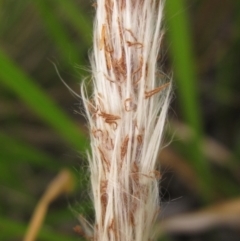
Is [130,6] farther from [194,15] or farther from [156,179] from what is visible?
[194,15]

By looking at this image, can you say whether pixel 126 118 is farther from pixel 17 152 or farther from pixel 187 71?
pixel 17 152

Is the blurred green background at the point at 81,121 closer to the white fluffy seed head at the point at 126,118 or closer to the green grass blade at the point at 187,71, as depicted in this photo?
the green grass blade at the point at 187,71

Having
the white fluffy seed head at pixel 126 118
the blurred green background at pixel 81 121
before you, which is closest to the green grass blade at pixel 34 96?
the blurred green background at pixel 81 121

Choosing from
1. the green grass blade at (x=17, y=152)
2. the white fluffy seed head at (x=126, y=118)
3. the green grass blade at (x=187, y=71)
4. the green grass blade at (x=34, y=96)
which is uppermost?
the green grass blade at (x=187, y=71)

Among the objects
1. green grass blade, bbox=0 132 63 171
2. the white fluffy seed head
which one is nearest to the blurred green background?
green grass blade, bbox=0 132 63 171

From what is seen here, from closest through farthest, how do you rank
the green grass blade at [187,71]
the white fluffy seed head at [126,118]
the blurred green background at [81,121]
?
the white fluffy seed head at [126,118], the green grass blade at [187,71], the blurred green background at [81,121]

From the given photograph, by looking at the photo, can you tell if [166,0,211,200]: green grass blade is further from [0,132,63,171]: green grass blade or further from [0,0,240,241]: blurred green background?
[0,132,63,171]: green grass blade

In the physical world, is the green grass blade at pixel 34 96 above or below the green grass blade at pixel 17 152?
above
